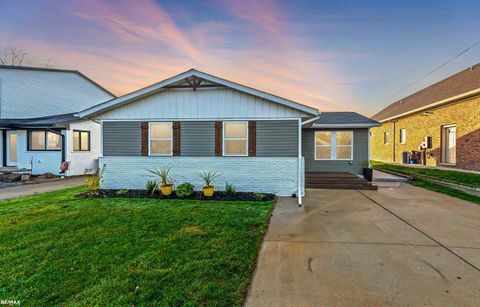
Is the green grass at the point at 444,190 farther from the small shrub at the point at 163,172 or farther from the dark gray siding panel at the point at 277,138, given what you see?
the small shrub at the point at 163,172

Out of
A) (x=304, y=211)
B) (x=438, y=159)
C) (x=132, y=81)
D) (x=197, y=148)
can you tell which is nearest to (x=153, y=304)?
(x=304, y=211)

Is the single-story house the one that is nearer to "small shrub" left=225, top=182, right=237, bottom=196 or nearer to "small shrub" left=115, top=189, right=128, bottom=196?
"small shrub" left=225, top=182, right=237, bottom=196

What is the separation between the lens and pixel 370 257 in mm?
3449

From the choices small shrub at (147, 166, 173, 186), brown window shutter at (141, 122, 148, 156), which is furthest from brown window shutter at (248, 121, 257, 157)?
brown window shutter at (141, 122, 148, 156)

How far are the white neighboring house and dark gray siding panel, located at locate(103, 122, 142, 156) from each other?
510 cm

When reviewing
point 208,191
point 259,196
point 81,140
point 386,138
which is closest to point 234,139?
point 208,191

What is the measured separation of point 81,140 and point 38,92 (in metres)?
6.48

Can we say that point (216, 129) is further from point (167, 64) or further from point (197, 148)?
point (167, 64)

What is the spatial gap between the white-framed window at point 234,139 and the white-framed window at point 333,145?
509 cm

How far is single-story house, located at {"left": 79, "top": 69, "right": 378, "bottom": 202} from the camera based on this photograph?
26.1ft

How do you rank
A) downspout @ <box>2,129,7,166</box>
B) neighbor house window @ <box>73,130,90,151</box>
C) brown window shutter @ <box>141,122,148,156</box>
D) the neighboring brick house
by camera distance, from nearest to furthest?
brown window shutter @ <box>141,122,148,156</box> < the neighboring brick house < neighbor house window @ <box>73,130,90,151</box> < downspout @ <box>2,129,7,166</box>

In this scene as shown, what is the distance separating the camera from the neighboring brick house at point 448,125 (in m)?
11.5

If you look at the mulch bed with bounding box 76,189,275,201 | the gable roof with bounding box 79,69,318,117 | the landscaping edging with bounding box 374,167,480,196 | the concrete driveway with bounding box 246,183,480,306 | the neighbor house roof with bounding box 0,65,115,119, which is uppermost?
the neighbor house roof with bounding box 0,65,115,119

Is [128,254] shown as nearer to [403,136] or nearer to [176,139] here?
[176,139]
